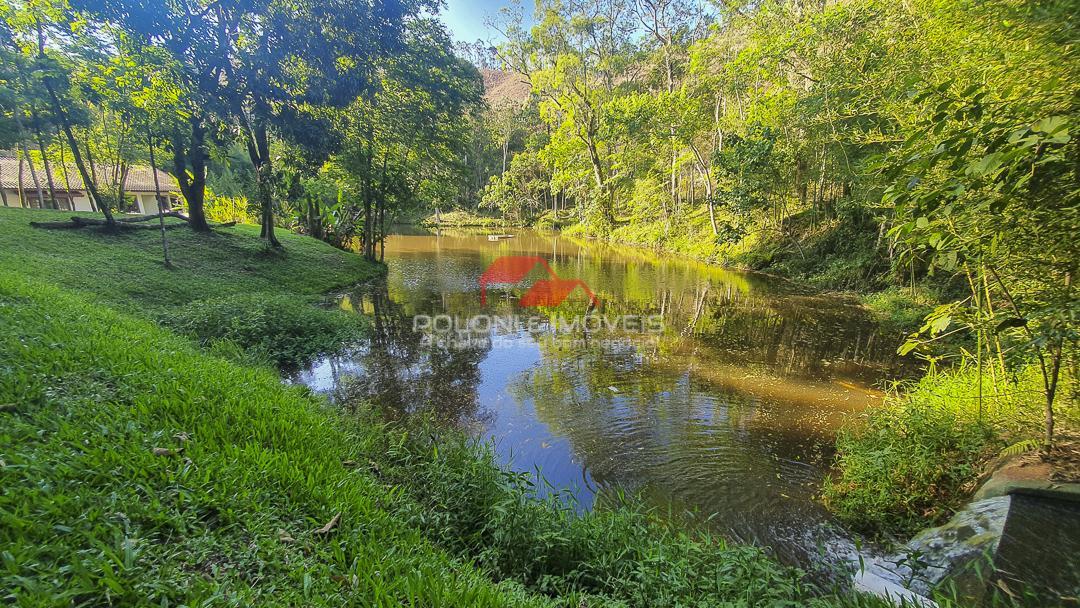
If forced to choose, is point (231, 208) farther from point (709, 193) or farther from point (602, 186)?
point (709, 193)

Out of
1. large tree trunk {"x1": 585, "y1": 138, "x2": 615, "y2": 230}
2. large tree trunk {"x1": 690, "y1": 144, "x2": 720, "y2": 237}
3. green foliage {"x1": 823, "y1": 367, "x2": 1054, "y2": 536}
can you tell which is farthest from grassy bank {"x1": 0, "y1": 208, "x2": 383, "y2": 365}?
large tree trunk {"x1": 585, "y1": 138, "x2": 615, "y2": 230}

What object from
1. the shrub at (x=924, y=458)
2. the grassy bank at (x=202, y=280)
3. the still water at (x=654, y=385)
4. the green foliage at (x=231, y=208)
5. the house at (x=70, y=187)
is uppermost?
the house at (x=70, y=187)

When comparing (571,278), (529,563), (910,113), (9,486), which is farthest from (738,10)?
(9,486)

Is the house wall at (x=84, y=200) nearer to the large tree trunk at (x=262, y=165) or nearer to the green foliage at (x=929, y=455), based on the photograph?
the large tree trunk at (x=262, y=165)

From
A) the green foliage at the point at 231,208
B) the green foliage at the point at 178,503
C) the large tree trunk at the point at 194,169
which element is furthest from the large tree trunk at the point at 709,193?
the green foliage at the point at 231,208

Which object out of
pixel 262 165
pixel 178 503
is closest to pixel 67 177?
pixel 262 165

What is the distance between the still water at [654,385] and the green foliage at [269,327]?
498mm

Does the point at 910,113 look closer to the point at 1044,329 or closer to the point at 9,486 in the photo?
the point at 1044,329

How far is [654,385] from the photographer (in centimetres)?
750

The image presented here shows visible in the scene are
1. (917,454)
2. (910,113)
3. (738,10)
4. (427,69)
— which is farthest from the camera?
(738,10)

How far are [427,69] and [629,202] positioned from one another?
2296 cm

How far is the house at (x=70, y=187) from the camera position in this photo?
25.2 metres

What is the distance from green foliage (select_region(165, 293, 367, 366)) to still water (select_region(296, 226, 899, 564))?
50cm

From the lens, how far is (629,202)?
114 feet
